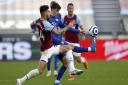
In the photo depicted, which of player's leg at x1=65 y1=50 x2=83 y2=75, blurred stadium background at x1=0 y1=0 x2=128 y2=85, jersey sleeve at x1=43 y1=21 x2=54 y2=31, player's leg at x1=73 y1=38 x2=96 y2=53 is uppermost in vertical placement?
jersey sleeve at x1=43 y1=21 x2=54 y2=31

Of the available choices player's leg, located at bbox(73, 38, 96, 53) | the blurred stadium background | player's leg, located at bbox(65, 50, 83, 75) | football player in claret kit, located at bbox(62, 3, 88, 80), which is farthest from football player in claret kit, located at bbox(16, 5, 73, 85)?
football player in claret kit, located at bbox(62, 3, 88, 80)

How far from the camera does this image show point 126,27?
36.0m

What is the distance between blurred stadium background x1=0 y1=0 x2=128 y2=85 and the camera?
59.7 feet

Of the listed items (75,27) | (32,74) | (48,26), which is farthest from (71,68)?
(75,27)

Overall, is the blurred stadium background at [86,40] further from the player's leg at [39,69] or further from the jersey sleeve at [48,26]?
the jersey sleeve at [48,26]

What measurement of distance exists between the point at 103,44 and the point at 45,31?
51.3 feet

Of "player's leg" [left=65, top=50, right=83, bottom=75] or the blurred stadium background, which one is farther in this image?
the blurred stadium background

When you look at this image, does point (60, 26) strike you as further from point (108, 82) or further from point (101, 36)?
point (101, 36)

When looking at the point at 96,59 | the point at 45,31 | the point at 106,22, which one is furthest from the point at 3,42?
the point at 45,31

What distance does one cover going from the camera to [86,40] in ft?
91.8

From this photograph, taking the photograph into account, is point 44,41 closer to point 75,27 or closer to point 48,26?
point 48,26

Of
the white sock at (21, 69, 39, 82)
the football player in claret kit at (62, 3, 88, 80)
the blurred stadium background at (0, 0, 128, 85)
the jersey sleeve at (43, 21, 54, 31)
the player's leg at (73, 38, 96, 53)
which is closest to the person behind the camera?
the jersey sleeve at (43, 21, 54, 31)

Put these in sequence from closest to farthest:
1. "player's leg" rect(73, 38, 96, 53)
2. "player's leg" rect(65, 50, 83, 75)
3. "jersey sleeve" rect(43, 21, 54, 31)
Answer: "jersey sleeve" rect(43, 21, 54, 31)
"player's leg" rect(65, 50, 83, 75)
"player's leg" rect(73, 38, 96, 53)

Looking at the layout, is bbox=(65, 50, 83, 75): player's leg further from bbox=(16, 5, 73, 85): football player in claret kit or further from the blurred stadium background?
the blurred stadium background
